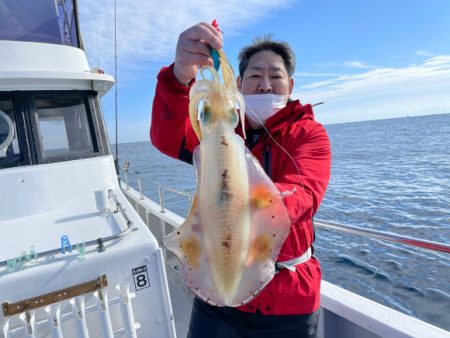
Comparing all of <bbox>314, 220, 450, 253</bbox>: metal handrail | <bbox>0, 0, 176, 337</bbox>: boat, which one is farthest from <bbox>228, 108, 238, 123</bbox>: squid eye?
<bbox>0, 0, 176, 337</bbox>: boat

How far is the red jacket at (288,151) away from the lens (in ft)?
5.74

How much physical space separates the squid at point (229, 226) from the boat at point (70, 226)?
1618 mm

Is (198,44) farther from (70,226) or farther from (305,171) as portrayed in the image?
(70,226)

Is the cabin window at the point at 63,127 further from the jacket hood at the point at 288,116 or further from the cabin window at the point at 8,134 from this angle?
the jacket hood at the point at 288,116

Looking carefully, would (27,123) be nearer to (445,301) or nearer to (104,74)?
(104,74)

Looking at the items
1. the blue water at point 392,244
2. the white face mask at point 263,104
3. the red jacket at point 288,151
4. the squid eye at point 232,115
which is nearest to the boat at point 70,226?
the red jacket at point 288,151

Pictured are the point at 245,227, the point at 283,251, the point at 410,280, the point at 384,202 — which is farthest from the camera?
the point at 384,202

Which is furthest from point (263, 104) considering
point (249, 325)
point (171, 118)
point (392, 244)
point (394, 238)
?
point (392, 244)

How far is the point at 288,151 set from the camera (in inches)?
74.4

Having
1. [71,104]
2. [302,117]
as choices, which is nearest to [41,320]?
[302,117]

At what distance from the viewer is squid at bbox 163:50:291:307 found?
1252mm

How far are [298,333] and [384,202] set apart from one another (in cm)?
1311

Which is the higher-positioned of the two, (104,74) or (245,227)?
(104,74)

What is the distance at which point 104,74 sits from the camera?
4.67 m
